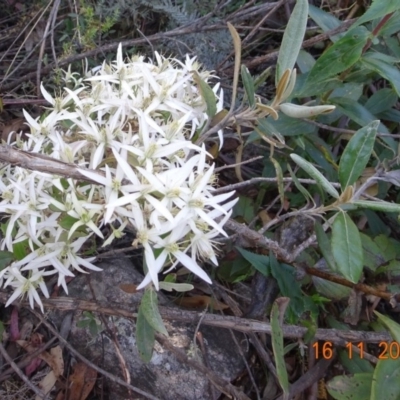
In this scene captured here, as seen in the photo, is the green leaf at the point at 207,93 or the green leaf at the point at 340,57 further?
the green leaf at the point at 340,57

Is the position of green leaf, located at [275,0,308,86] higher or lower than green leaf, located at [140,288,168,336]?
higher

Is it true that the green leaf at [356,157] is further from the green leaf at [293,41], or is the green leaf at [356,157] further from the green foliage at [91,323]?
the green foliage at [91,323]

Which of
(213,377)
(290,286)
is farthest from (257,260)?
(213,377)

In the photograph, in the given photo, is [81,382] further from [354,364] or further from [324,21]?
[324,21]

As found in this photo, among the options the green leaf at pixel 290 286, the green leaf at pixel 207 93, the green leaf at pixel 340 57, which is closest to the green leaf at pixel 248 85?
the green leaf at pixel 207 93

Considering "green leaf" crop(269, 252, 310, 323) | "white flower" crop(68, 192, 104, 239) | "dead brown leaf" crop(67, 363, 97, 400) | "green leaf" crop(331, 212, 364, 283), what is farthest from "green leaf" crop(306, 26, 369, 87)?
"dead brown leaf" crop(67, 363, 97, 400)

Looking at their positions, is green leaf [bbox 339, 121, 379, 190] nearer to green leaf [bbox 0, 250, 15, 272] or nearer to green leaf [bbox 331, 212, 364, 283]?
green leaf [bbox 331, 212, 364, 283]

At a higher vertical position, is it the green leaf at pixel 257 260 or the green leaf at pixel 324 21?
the green leaf at pixel 324 21
